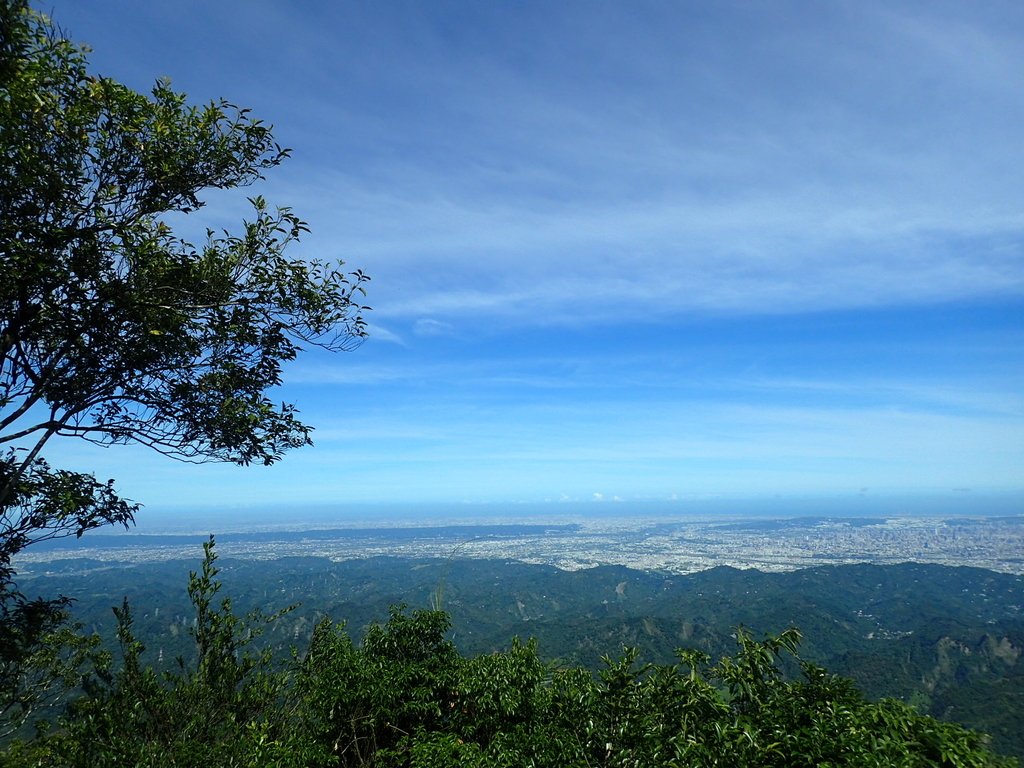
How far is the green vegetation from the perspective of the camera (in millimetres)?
5297

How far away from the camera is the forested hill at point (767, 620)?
104000mm

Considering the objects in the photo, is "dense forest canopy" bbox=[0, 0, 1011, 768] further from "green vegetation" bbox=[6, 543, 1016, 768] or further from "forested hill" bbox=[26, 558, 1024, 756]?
"forested hill" bbox=[26, 558, 1024, 756]

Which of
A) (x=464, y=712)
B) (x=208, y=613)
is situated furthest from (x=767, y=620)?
(x=208, y=613)

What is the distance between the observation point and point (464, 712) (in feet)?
30.1

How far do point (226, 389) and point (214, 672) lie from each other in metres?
4.44

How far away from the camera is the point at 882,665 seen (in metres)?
112

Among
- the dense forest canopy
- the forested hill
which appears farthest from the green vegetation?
the forested hill

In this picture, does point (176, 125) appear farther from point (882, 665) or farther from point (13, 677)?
point (882, 665)

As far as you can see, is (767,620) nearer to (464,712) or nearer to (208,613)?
(464,712)

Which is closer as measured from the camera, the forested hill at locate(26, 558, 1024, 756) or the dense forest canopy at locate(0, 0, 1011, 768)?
the dense forest canopy at locate(0, 0, 1011, 768)

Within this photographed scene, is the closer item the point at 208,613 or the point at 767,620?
the point at 208,613

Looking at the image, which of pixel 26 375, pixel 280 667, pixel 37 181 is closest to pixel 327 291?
pixel 37 181

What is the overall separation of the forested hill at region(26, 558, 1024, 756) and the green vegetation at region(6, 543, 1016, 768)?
68.3 m

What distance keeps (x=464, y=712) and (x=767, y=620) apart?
168 m
